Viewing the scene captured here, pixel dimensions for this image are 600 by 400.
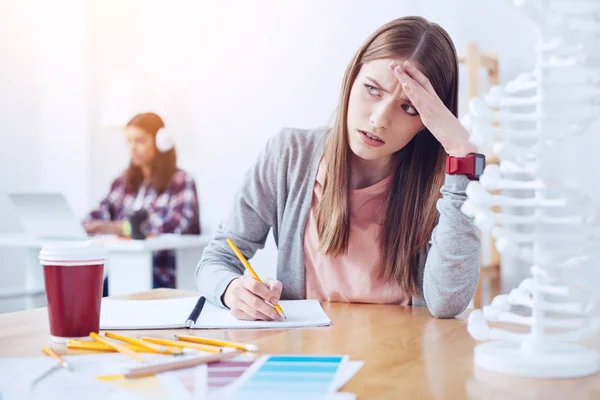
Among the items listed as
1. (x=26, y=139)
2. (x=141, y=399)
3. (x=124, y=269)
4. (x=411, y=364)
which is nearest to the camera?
(x=141, y=399)

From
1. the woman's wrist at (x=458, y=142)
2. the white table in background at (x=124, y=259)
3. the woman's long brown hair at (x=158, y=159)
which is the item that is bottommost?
the white table in background at (x=124, y=259)

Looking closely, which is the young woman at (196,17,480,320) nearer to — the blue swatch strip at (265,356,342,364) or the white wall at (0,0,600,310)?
the blue swatch strip at (265,356,342,364)

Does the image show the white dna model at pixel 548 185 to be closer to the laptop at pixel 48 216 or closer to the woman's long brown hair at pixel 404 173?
the woman's long brown hair at pixel 404 173

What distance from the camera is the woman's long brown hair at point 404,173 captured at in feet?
4.28

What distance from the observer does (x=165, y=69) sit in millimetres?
4285

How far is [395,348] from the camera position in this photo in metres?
0.83

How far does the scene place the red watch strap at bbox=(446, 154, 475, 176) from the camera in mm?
1063

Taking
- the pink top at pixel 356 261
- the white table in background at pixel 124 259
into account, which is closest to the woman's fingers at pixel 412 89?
the pink top at pixel 356 261

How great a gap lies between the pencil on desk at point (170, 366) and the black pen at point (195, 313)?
206 millimetres

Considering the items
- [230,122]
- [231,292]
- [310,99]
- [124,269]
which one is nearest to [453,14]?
[310,99]

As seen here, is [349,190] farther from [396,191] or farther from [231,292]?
[231,292]

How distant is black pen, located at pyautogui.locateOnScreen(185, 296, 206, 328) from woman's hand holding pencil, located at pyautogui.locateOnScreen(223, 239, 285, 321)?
5 centimetres

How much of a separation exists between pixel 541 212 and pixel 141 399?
41 cm

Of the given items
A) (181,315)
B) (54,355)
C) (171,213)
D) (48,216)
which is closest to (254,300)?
(181,315)
